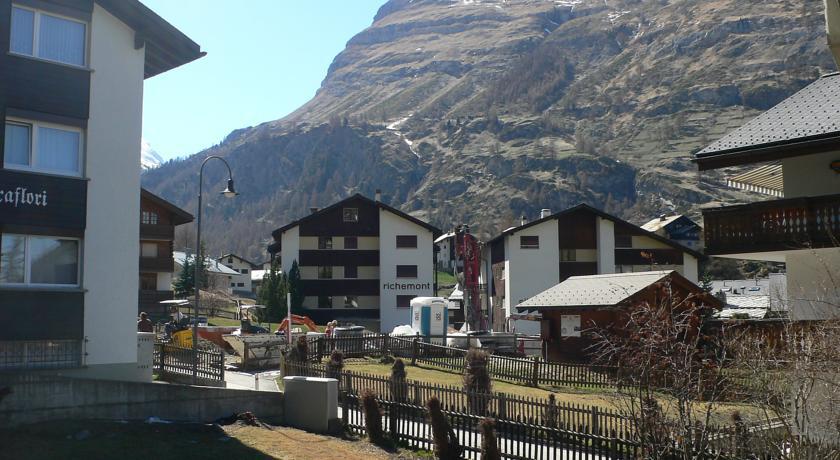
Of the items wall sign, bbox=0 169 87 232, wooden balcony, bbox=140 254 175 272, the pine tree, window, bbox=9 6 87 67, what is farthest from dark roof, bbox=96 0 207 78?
the pine tree

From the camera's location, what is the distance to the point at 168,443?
17.6 metres

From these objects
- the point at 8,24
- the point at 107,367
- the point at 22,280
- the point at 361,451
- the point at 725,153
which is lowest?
the point at 361,451

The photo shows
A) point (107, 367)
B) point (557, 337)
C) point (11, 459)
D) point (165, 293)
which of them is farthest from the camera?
point (165, 293)

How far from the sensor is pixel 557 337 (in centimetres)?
3709

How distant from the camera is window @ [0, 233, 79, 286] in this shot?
66.9 ft

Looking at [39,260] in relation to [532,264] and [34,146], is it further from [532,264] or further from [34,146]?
[532,264]

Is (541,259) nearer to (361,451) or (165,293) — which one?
(165,293)

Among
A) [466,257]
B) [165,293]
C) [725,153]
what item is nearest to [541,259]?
[466,257]

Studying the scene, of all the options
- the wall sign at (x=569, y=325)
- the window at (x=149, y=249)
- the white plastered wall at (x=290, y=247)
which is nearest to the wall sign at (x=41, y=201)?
the wall sign at (x=569, y=325)

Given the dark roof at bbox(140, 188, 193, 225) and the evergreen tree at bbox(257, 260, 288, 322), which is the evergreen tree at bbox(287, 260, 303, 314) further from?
the dark roof at bbox(140, 188, 193, 225)

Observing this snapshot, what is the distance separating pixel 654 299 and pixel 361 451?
16830 millimetres

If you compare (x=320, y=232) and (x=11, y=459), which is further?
(x=320, y=232)

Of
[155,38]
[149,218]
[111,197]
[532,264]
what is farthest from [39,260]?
[532,264]

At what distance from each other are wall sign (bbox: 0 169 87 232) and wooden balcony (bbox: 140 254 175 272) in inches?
1641
